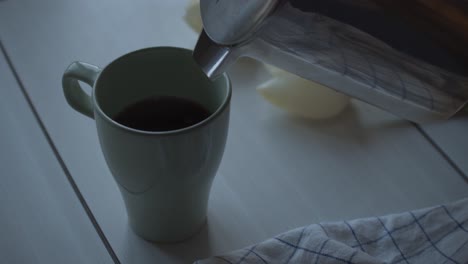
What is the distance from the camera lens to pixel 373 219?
0.41m

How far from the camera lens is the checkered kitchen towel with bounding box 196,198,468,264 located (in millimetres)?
377

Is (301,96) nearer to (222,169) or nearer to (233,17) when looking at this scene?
(222,169)

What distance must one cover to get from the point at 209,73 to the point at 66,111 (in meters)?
0.20

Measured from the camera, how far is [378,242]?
1.32 ft

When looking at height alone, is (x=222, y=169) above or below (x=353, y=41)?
below

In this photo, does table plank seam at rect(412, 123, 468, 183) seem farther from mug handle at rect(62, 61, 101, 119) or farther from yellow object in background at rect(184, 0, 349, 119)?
mug handle at rect(62, 61, 101, 119)

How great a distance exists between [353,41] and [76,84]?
18 centimetres

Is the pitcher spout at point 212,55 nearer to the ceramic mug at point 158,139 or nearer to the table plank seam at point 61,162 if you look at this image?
the ceramic mug at point 158,139

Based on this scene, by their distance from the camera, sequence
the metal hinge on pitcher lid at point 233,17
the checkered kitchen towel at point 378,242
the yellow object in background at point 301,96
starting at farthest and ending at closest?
the yellow object in background at point 301,96 → the checkered kitchen towel at point 378,242 → the metal hinge on pitcher lid at point 233,17

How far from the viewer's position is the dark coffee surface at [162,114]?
0.38 meters

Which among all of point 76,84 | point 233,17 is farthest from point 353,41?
point 76,84

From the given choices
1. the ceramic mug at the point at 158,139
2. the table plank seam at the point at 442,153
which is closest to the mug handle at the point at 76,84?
the ceramic mug at the point at 158,139

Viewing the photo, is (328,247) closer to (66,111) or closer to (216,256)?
(216,256)

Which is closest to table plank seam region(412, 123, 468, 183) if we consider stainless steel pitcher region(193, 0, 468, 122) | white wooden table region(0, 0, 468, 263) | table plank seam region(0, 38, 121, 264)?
white wooden table region(0, 0, 468, 263)
